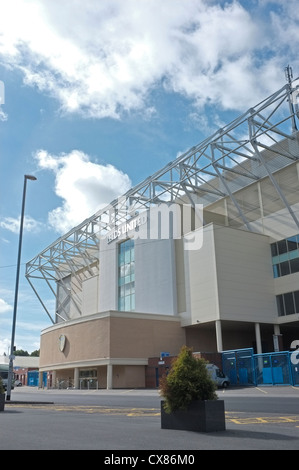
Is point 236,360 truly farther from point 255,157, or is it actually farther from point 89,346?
point 255,157

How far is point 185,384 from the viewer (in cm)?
986

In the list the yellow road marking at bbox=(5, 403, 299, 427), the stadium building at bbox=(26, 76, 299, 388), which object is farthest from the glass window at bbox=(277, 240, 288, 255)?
the yellow road marking at bbox=(5, 403, 299, 427)

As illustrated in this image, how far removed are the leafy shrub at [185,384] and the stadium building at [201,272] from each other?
33.2 meters

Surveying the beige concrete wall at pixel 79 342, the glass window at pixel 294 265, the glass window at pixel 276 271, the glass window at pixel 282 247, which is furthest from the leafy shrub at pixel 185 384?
the glass window at pixel 276 271

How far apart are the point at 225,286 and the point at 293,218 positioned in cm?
964

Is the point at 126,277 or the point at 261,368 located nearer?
the point at 261,368

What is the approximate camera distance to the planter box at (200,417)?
9.45m

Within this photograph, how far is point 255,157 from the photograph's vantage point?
49.7 metres

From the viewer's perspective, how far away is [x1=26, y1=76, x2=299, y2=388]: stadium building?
4428cm

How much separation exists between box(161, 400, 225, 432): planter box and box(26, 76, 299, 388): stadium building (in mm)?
33378

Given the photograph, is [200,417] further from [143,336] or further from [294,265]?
[294,265]

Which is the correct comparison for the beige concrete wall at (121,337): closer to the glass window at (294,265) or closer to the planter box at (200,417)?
the glass window at (294,265)

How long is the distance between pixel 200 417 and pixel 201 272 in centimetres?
3649

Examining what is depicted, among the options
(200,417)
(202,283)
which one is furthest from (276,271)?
(200,417)
